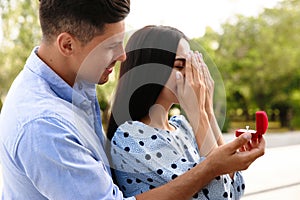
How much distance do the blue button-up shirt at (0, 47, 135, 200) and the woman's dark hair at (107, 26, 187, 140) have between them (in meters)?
0.14

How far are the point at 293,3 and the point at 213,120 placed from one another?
9133 mm

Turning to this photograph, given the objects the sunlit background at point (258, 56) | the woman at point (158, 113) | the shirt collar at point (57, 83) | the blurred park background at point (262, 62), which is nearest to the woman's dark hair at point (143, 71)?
the woman at point (158, 113)

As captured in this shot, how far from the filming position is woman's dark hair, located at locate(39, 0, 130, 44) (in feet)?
2.79

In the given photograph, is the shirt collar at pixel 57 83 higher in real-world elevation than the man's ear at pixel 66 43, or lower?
lower

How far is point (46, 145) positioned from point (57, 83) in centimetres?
15

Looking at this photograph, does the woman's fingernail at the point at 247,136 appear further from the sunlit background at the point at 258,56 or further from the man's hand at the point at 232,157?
the sunlit background at the point at 258,56

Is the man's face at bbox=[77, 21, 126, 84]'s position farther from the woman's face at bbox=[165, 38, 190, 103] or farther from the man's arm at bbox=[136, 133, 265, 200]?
the man's arm at bbox=[136, 133, 265, 200]

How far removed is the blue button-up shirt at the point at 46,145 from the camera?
771 mm

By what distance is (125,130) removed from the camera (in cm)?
98

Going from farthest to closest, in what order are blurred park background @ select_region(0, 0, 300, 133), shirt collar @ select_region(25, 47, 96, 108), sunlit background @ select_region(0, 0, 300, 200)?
blurred park background @ select_region(0, 0, 300, 133) → sunlit background @ select_region(0, 0, 300, 200) → shirt collar @ select_region(25, 47, 96, 108)

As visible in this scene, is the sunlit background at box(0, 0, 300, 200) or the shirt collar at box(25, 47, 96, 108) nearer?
the shirt collar at box(25, 47, 96, 108)

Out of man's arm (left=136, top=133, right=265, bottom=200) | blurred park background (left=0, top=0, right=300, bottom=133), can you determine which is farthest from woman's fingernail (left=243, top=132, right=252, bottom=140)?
blurred park background (left=0, top=0, right=300, bottom=133)

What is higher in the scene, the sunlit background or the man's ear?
the man's ear

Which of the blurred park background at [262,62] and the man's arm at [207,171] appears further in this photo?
the blurred park background at [262,62]
